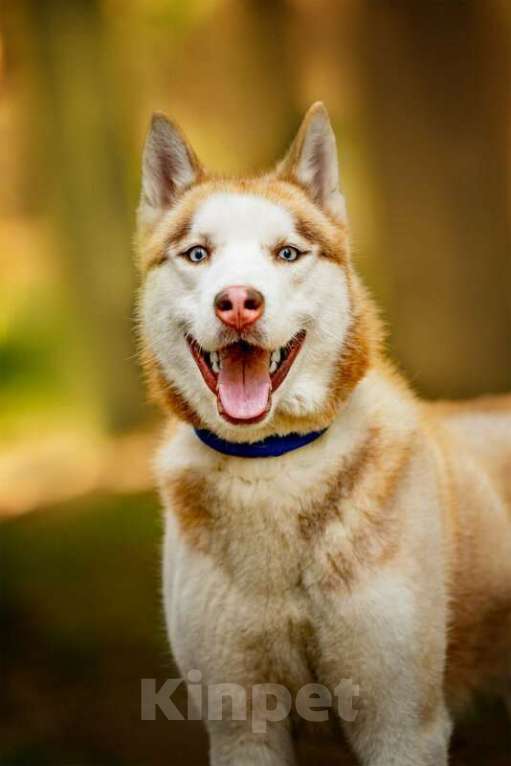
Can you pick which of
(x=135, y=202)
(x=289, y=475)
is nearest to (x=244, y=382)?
(x=289, y=475)

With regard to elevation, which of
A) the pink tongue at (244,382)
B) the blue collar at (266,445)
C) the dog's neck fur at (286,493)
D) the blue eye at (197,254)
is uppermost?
the blue eye at (197,254)

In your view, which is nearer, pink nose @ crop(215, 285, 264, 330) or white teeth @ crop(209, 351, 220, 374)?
pink nose @ crop(215, 285, 264, 330)

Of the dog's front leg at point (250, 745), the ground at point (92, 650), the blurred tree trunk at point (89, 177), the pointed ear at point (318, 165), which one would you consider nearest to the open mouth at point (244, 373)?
the pointed ear at point (318, 165)

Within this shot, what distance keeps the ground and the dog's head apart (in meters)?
1.17

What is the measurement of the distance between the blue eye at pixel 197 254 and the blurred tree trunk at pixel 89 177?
4.71 m

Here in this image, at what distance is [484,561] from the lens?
→ 9.79 ft

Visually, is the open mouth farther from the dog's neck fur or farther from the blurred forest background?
the blurred forest background

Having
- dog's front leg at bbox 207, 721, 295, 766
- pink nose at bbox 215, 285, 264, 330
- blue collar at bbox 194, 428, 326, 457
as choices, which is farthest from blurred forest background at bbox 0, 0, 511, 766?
pink nose at bbox 215, 285, 264, 330

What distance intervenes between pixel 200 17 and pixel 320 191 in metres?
4.13

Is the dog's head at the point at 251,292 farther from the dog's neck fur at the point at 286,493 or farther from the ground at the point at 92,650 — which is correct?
the ground at the point at 92,650

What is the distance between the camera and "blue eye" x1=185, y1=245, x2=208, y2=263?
2.61 metres

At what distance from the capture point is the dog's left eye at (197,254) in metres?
2.61

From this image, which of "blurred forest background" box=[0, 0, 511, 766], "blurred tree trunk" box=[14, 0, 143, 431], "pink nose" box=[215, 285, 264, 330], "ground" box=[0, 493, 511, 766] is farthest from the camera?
"blurred tree trunk" box=[14, 0, 143, 431]

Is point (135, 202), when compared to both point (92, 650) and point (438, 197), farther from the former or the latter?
point (92, 650)
